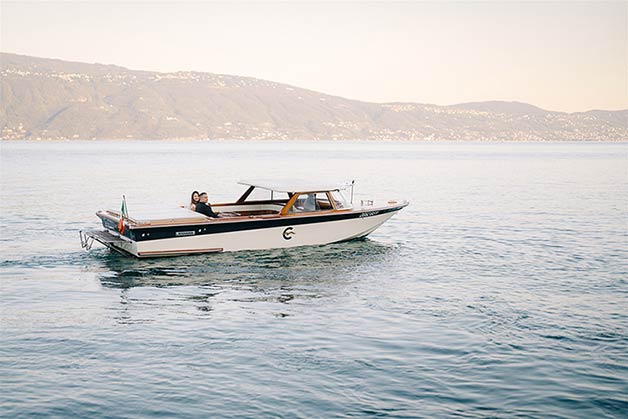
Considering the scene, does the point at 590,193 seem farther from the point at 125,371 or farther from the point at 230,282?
the point at 125,371

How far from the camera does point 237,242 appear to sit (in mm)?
23188

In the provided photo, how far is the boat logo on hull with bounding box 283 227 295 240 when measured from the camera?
2389 cm

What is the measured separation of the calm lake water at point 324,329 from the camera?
10.8 meters

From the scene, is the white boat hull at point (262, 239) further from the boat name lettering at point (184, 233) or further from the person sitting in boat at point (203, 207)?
the person sitting in boat at point (203, 207)

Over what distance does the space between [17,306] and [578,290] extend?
15.3 metres

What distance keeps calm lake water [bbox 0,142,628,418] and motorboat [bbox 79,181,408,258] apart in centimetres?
56

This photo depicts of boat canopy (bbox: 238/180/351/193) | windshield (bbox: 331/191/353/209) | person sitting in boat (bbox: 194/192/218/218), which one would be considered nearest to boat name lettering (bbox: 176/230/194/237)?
person sitting in boat (bbox: 194/192/218/218)

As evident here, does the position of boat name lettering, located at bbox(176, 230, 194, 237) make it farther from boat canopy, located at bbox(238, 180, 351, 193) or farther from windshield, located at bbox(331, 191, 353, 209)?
windshield, located at bbox(331, 191, 353, 209)

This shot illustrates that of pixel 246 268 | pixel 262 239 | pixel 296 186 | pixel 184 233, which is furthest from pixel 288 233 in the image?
pixel 184 233

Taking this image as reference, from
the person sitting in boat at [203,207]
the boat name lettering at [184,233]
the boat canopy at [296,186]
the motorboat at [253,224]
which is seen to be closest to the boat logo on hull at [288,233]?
the motorboat at [253,224]

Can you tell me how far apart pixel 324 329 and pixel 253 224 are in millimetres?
9174

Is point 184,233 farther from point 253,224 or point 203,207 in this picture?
point 253,224

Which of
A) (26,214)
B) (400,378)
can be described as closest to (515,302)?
(400,378)

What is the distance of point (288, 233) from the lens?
23969mm
